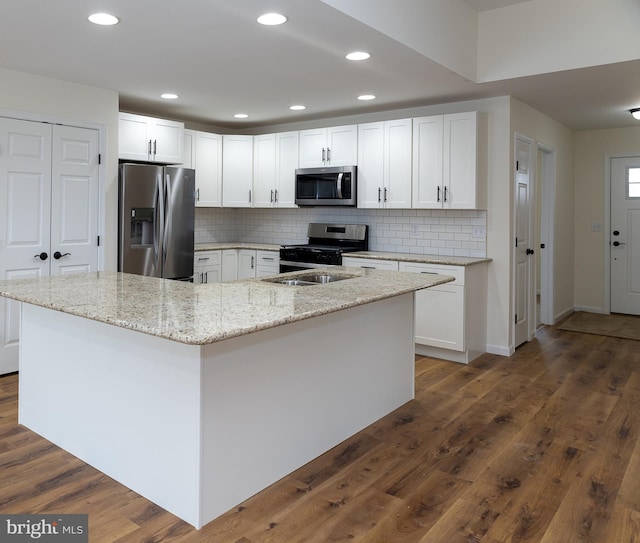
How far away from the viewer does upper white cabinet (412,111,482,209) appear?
4707 millimetres

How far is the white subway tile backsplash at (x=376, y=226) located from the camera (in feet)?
16.7

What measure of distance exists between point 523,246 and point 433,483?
3.35 metres

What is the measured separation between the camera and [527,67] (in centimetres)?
406

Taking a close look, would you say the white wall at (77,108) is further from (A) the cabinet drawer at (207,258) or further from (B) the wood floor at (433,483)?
(B) the wood floor at (433,483)

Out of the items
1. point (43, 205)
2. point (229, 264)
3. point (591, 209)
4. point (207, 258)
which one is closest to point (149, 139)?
point (43, 205)

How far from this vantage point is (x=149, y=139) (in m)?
5.14

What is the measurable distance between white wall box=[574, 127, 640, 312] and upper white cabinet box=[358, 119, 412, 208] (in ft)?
10.1

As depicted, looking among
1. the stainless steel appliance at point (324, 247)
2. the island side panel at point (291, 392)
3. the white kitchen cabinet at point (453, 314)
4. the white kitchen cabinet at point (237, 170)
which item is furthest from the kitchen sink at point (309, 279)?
the white kitchen cabinet at point (237, 170)

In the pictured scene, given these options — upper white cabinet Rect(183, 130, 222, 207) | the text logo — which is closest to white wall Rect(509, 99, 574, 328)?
upper white cabinet Rect(183, 130, 222, 207)

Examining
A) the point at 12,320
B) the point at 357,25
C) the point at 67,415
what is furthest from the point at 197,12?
the point at 12,320

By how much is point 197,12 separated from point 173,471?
7.58 feet

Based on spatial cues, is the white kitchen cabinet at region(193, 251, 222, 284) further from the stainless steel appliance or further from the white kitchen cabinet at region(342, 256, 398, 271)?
the white kitchen cabinet at region(342, 256, 398, 271)

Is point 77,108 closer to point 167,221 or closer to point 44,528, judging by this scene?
point 167,221

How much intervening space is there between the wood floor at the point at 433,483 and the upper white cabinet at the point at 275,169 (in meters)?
3.12
